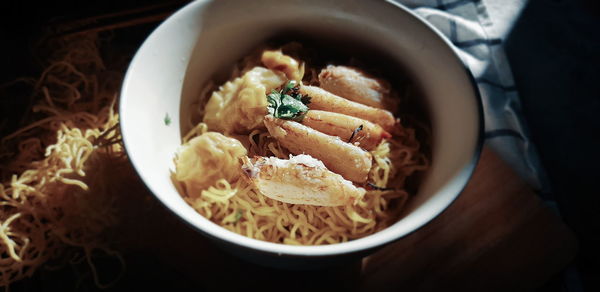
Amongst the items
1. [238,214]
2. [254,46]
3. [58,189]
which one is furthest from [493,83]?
[58,189]

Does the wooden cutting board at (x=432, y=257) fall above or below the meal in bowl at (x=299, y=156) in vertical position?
below

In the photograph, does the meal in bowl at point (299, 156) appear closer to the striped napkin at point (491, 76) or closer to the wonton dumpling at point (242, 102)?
the wonton dumpling at point (242, 102)

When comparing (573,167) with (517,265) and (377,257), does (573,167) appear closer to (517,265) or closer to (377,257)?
(517,265)

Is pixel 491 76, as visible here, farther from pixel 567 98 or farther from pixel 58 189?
pixel 58 189

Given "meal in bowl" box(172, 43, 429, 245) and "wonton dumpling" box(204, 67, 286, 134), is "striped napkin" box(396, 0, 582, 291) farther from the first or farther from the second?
"wonton dumpling" box(204, 67, 286, 134)

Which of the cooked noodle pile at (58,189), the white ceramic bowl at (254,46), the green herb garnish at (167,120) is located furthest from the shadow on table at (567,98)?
the cooked noodle pile at (58,189)

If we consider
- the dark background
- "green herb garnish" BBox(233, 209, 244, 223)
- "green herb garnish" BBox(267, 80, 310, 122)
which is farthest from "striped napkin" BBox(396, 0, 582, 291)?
"green herb garnish" BBox(233, 209, 244, 223)

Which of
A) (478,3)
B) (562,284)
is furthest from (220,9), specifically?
(562,284)
